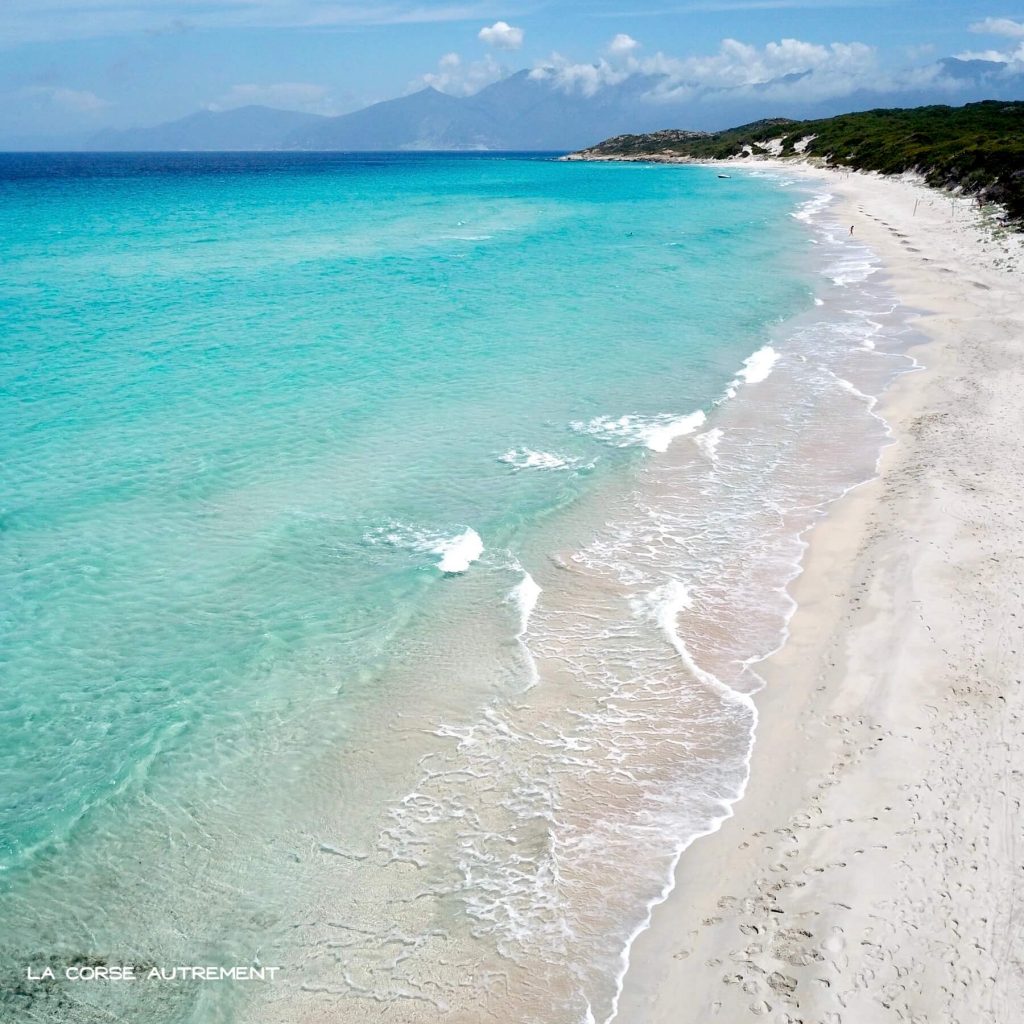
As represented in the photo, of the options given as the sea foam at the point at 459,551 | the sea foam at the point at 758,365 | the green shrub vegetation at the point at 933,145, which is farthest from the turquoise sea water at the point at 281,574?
the green shrub vegetation at the point at 933,145

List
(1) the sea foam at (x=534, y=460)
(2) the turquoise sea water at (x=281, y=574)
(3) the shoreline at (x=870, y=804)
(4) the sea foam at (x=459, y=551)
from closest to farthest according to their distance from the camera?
1. (3) the shoreline at (x=870, y=804)
2. (2) the turquoise sea water at (x=281, y=574)
3. (4) the sea foam at (x=459, y=551)
4. (1) the sea foam at (x=534, y=460)

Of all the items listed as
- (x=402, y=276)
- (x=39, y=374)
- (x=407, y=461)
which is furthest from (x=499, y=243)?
(x=407, y=461)

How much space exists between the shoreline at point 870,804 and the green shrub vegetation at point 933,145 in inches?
1652

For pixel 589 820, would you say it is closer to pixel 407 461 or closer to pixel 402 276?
pixel 407 461

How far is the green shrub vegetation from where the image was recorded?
56281 mm

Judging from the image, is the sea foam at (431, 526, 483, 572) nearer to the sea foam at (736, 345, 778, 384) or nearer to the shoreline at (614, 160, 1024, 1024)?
the shoreline at (614, 160, 1024, 1024)

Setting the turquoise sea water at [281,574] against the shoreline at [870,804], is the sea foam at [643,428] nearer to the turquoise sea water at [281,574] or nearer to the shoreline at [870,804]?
the turquoise sea water at [281,574]

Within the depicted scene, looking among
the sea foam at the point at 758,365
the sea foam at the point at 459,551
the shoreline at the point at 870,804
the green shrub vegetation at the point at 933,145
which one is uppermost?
the green shrub vegetation at the point at 933,145

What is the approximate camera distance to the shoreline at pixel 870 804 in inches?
281

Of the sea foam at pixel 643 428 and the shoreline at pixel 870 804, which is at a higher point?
the sea foam at pixel 643 428

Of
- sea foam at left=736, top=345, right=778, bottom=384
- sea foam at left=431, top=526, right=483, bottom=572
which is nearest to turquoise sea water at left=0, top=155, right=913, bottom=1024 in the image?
sea foam at left=431, top=526, right=483, bottom=572

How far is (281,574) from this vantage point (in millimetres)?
14312

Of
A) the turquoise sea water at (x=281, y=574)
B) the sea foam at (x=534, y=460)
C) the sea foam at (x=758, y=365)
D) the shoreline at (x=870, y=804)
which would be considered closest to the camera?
the shoreline at (x=870, y=804)

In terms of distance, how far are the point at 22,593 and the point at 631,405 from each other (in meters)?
15.8
